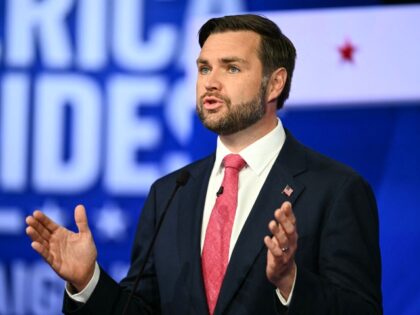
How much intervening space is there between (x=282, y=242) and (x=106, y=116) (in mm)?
2015

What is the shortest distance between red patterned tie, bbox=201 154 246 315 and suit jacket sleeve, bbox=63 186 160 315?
237 mm

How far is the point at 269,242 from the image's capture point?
184cm

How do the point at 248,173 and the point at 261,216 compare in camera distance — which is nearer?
the point at 261,216

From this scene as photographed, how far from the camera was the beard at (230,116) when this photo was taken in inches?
94.7

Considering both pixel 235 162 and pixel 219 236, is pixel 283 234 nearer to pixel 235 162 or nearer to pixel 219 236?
pixel 219 236

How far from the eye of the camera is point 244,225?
2.27 metres

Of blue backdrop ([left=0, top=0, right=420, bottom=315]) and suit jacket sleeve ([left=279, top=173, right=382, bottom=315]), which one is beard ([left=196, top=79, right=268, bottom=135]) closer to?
suit jacket sleeve ([left=279, top=173, right=382, bottom=315])

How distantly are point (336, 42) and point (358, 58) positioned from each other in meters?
0.13

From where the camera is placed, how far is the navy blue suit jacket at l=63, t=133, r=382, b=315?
212 centimetres

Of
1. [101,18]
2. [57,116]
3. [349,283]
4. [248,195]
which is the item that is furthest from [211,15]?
[349,283]

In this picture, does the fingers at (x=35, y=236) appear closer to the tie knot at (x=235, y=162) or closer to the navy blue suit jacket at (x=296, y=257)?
the navy blue suit jacket at (x=296, y=257)

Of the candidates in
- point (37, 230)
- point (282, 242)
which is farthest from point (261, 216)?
point (37, 230)

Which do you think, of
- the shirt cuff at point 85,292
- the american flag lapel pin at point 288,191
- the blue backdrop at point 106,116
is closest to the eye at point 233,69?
the american flag lapel pin at point 288,191

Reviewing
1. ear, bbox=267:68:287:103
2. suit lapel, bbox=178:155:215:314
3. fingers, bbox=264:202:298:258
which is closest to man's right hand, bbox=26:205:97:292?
suit lapel, bbox=178:155:215:314
